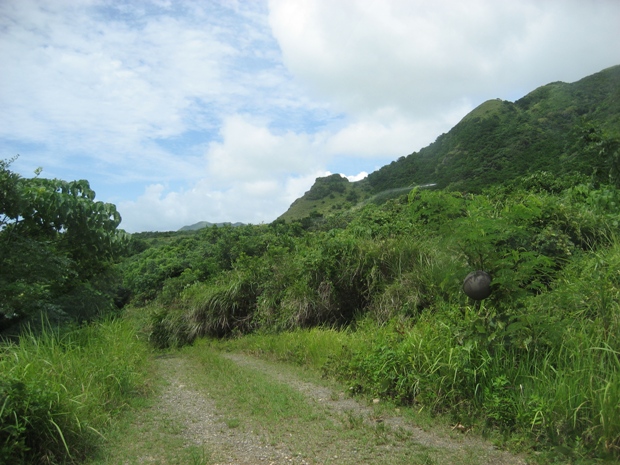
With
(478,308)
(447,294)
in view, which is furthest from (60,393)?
(447,294)

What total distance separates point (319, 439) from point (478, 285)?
2.31 meters

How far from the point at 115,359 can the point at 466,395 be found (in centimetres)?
461

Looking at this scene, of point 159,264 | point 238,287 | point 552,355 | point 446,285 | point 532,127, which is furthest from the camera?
point 159,264

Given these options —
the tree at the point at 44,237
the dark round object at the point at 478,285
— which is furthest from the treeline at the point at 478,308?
the tree at the point at 44,237

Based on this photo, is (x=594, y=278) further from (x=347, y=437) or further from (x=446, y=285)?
(x=347, y=437)

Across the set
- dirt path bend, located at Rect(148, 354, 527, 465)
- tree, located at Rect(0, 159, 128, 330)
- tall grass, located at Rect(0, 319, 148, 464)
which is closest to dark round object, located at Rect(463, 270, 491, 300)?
dirt path bend, located at Rect(148, 354, 527, 465)

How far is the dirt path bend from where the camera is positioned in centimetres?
411

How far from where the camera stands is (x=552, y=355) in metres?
4.96

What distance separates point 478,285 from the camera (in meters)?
5.14

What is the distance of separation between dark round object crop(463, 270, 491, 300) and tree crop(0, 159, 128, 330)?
567 cm

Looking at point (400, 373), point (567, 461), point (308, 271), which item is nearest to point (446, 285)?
point (400, 373)

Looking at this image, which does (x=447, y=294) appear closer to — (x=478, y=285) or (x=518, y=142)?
(x=478, y=285)

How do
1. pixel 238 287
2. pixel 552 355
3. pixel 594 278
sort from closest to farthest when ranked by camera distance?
1. pixel 552 355
2. pixel 594 278
3. pixel 238 287

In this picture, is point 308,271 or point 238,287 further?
point 238,287
